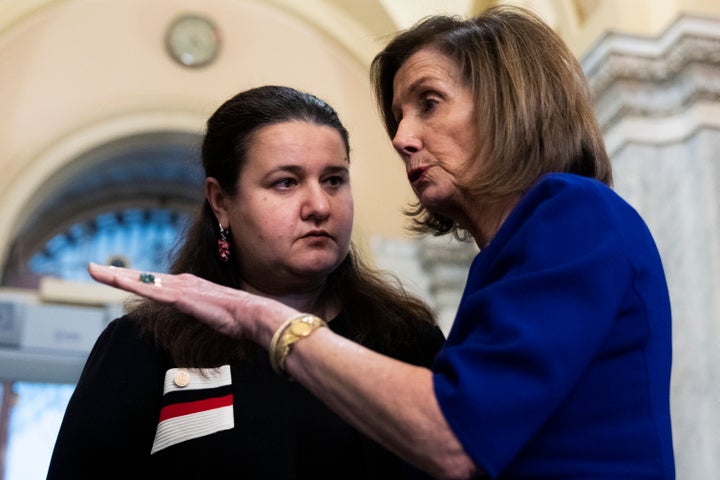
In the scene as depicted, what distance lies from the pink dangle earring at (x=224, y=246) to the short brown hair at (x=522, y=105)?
717 millimetres

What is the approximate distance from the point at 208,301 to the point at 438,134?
20.7 inches

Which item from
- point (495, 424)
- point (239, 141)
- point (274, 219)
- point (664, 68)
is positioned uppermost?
point (664, 68)

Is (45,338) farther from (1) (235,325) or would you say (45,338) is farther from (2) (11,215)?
(1) (235,325)

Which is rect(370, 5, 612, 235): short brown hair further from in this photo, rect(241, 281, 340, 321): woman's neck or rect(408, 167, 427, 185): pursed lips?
rect(241, 281, 340, 321): woman's neck

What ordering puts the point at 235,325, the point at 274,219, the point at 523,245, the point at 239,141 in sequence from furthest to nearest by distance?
the point at 239,141 < the point at 274,219 < the point at 235,325 < the point at 523,245

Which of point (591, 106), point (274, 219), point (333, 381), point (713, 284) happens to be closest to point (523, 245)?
point (333, 381)

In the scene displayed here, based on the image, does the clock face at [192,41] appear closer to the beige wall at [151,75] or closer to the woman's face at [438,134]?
the beige wall at [151,75]

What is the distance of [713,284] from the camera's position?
16.2 feet

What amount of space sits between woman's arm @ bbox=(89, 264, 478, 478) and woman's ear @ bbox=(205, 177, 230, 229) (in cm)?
82

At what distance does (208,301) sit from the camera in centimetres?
170

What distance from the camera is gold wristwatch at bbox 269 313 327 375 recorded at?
1608 millimetres

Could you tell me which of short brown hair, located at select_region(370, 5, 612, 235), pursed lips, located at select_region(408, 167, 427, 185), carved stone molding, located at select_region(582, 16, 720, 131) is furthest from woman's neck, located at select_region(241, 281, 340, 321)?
carved stone molding, located at select_region(582, 16, 720, 131)

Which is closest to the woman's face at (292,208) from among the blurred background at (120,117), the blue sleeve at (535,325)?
the blue sleeve at (535,325)

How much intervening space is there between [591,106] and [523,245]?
1.54ft
